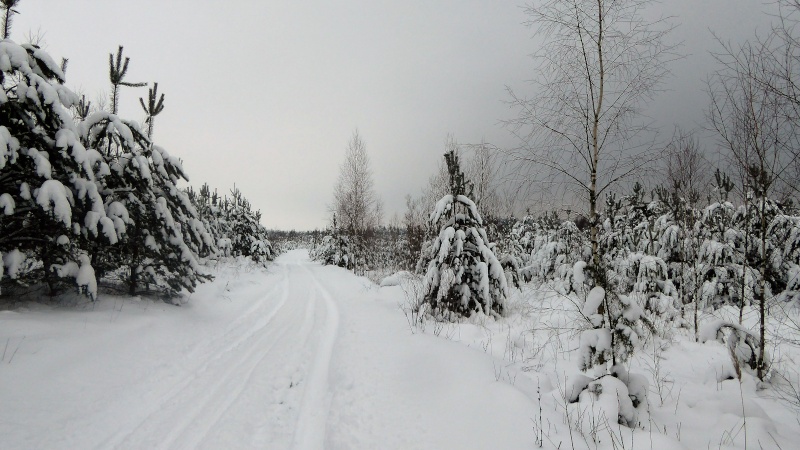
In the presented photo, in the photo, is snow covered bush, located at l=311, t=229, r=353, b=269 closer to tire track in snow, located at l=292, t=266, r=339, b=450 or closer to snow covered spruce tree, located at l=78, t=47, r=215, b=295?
snow covered spruce tree, located at l=78, t=47, r=215, b=295

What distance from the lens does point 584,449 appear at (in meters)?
2.75

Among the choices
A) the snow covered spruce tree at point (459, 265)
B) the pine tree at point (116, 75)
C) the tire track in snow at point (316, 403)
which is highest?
the pine tree at point (116, 75)

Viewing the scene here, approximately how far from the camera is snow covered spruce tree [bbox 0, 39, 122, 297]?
4.47 metres

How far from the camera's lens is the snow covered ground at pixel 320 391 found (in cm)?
305

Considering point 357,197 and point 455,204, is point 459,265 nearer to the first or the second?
point 455,204

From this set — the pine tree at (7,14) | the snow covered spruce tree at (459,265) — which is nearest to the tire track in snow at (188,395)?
the snow covered spruce tree at (459,265)

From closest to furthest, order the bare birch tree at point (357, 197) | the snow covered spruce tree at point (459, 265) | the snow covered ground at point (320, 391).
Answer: the snow covered ground at point (320, 391) < the snow covered spruce tree at point (459, 265) < the bare birch tree at point (357, 197)

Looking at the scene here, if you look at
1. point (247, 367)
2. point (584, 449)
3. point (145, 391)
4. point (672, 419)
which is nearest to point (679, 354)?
point (672, 419)

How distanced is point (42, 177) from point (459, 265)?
7.94 m

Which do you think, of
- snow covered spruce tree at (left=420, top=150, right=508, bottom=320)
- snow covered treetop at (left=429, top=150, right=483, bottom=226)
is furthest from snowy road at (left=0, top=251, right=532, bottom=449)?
snow covered treetop at (left=429, top=150, right=483, bottom=226)

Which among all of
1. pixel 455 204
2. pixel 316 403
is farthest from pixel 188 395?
pixel 455 204

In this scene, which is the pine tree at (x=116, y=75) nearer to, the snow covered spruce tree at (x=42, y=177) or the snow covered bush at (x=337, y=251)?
the snow covered spruce tree at (x=42, y=177)

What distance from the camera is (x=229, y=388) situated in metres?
4.21

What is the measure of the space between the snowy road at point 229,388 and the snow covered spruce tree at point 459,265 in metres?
1.97
